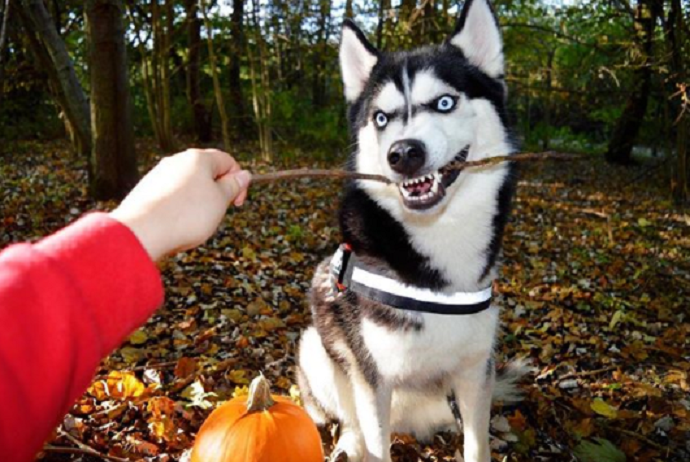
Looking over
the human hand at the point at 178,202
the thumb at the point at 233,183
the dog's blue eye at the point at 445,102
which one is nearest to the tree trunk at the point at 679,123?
the dog's blue eye at the point at 445,102

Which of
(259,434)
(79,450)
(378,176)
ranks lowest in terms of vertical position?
(79,450)

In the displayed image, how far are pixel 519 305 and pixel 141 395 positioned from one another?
3526 mm

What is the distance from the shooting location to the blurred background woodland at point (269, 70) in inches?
267

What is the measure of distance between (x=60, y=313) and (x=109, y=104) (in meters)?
6.95

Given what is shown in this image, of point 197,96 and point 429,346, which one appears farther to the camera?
point 197,96

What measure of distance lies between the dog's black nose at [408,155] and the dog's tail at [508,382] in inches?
68.9

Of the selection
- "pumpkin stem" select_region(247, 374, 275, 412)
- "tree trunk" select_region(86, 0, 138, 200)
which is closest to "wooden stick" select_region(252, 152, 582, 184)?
"pumpkin stem" select_region(247, 374, 275, 412)

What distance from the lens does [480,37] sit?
2.51 m

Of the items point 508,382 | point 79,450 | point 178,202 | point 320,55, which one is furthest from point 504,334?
point 320,55

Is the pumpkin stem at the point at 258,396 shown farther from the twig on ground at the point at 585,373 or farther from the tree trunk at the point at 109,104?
the tree trunk at the point at 109,104

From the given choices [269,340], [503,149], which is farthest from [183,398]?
[503,149]

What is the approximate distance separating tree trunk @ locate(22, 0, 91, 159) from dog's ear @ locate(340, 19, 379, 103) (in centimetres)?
600

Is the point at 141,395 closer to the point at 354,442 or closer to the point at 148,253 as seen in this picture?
the point at 354,442

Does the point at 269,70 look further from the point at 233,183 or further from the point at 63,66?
the point at 233,183
